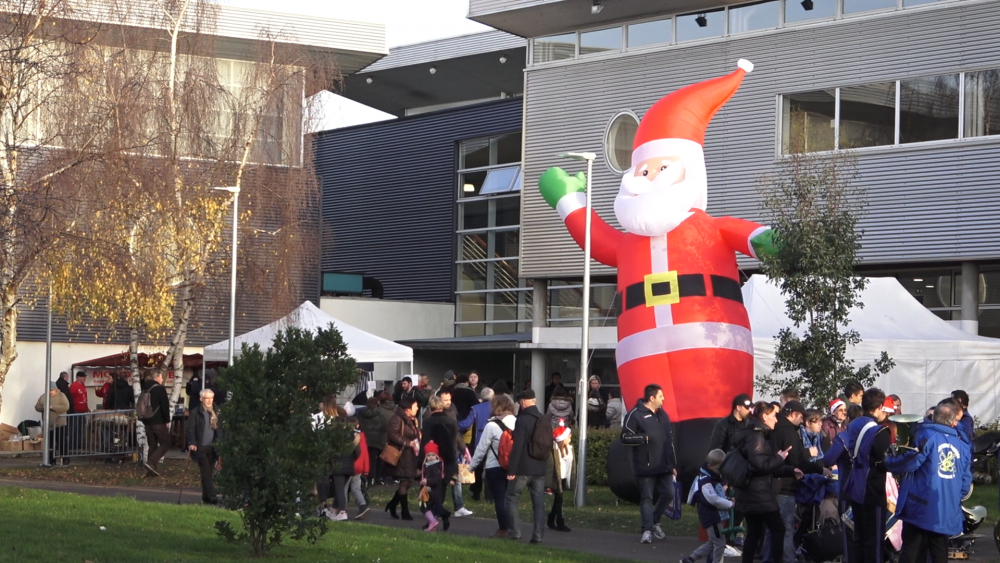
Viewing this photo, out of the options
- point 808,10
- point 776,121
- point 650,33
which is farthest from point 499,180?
point 808,10

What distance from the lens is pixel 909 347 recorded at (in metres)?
18.6

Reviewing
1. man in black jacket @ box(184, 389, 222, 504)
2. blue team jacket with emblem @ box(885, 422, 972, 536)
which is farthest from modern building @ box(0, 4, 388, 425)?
blue team jacket with emblem @ box(885, 422, 972, 536)

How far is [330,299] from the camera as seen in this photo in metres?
36.1

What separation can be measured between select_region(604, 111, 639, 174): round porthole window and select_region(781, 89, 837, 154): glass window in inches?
145

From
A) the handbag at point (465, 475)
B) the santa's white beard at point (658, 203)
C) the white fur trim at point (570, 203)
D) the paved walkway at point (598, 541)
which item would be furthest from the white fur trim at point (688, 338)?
the white fur trim at point (570, 203)

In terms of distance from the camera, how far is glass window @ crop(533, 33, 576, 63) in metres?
31.6

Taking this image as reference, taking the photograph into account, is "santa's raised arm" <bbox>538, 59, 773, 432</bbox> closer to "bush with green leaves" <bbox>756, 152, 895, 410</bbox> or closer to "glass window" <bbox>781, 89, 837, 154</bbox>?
"bush with green leaves" <bbox>756, 152, 895, 410</bbox>

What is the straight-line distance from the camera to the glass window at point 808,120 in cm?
2706

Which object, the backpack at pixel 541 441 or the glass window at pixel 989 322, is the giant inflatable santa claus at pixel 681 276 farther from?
the glass window at pixel 989 322

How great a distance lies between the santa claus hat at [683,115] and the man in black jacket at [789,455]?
6.15 metres

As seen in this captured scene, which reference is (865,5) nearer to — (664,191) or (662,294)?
(664,191)

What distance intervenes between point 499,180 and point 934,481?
28.5 meters

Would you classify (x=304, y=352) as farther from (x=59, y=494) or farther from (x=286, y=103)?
(x=286, y=103)

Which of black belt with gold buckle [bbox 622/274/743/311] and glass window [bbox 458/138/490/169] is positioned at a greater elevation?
glass window [bbox 458/138/490/169]
